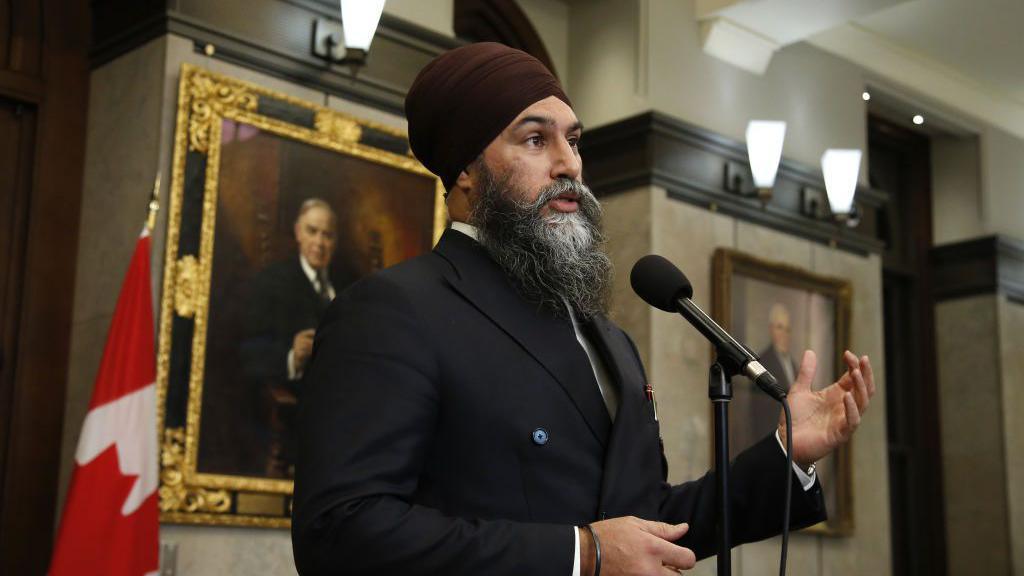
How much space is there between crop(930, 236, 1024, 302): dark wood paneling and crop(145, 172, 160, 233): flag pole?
657 centimetres

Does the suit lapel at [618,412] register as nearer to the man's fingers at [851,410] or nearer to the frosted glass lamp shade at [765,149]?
the man's fingers at [851,410]

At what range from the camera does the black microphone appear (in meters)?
1.97

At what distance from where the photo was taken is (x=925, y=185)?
9875 millimetres

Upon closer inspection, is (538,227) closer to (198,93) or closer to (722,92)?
(198,93)

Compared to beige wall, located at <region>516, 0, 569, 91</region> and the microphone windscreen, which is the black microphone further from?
beige wall, located at <region>516, 0, 569, 91</region>

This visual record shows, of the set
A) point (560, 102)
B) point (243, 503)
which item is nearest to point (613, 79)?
point (243, 503)

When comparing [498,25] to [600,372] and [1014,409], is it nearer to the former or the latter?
[1014,409]

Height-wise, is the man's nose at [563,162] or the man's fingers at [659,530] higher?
the man's nose at [563,162]

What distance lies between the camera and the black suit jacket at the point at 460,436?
1787 millimetres

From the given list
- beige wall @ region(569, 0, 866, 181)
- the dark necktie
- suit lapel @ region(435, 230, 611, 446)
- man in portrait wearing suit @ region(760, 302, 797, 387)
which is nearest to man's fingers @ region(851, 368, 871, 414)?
suit lapel @ region(435, 230, 611, 446)

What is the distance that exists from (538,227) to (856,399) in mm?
602

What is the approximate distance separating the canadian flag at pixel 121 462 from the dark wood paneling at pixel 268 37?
92 centimetres

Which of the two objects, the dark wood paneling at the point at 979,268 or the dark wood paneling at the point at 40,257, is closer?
the dark wood paneling at the point at 40,257

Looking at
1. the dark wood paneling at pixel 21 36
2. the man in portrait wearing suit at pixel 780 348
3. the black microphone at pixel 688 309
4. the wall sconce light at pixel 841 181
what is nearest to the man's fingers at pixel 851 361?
the black microphone at pixel 688 309
